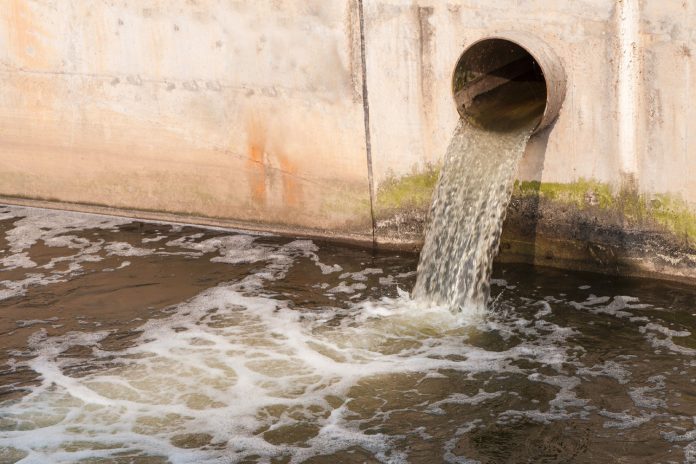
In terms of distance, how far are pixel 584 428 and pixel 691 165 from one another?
2258 mm

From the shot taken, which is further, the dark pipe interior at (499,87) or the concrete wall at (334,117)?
the dark pipe interior at (499,87)

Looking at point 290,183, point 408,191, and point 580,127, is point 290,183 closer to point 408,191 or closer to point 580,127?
point 408,191

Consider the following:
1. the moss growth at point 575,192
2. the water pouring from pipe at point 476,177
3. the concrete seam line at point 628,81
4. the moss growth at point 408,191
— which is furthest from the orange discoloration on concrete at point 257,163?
the concrete seam line at point 628,81

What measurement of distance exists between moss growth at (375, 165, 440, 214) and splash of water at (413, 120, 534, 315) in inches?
9.8

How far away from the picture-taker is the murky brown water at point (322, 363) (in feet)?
18.3

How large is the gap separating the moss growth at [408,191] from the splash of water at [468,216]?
0.81 feet

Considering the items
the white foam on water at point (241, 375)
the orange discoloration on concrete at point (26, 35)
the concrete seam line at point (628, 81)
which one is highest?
the orange discoloration on concrete at point (26, 35)

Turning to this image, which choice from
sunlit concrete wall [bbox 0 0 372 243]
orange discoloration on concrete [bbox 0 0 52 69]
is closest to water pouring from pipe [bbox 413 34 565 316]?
sunlit concrete wall [bbox 0 0 372 243]

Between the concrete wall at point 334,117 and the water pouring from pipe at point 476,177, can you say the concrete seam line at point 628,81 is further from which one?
the water pouring from pipe at point 476,177

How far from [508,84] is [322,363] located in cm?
283

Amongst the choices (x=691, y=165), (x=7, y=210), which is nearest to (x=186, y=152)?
(x=7, y=210)

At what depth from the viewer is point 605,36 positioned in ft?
23.0

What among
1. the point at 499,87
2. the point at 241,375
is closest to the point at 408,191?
the point at 499,87

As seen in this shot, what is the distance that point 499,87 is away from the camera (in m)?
7.96
